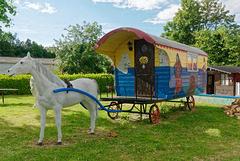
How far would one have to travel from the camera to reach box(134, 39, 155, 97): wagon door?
25.0 feet

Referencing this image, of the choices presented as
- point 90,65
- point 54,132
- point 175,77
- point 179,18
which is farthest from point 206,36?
point 54,132

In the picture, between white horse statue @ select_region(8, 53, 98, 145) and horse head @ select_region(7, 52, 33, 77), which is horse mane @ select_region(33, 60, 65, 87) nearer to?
white horse statue @ select_region(8, 53, 98, 145)

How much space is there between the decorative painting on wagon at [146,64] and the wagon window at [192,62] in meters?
0.05

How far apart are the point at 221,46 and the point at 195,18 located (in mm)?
7862

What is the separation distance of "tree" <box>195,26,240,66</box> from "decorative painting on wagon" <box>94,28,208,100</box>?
1665cm

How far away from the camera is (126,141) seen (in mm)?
5309

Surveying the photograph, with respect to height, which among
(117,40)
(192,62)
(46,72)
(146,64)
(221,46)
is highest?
(221,46)

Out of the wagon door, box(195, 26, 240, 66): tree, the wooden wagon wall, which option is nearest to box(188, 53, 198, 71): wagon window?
the wagon door

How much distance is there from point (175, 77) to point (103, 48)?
3106 millimetres

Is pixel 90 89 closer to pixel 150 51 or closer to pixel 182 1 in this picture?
pixel 150 51

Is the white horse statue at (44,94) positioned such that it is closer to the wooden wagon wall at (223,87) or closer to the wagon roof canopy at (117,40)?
the wagon roof canopy at (117,40)

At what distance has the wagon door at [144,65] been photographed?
763 centimetres

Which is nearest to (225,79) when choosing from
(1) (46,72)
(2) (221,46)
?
(2) (221,46)

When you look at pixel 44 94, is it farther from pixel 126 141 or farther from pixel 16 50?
pixel 16 50
